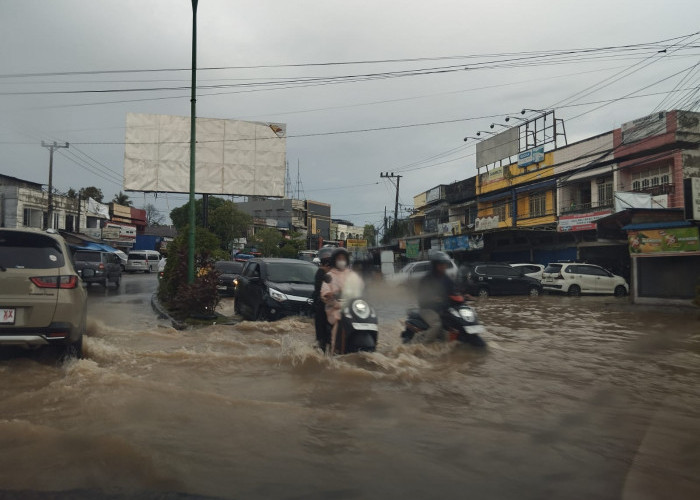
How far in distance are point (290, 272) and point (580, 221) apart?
21.5m

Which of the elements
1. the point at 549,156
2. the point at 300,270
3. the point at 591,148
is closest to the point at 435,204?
the point at 549,156

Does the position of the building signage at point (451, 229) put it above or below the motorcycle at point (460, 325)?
above

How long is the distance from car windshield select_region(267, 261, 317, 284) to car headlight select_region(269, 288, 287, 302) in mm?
679

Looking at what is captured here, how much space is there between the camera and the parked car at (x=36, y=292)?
5414 mm

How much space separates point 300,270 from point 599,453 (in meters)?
8.50

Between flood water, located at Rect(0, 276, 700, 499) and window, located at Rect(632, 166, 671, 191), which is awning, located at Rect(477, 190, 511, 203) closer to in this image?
window, located at Rect(632, 166, 671, 191)

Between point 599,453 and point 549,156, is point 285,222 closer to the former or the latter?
point 549,156

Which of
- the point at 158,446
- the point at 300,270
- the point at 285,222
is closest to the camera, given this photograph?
the point at 158,446

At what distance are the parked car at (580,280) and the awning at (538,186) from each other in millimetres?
9511

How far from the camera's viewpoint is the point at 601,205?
27922 millimetres

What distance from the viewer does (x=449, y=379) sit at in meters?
5.99

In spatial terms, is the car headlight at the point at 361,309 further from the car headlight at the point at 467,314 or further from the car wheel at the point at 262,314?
the car wheel at the point at 262,314

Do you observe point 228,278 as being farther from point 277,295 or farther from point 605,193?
point 605,193

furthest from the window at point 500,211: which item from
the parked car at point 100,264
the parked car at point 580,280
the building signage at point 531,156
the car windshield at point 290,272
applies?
the car windshield at point 290,272
